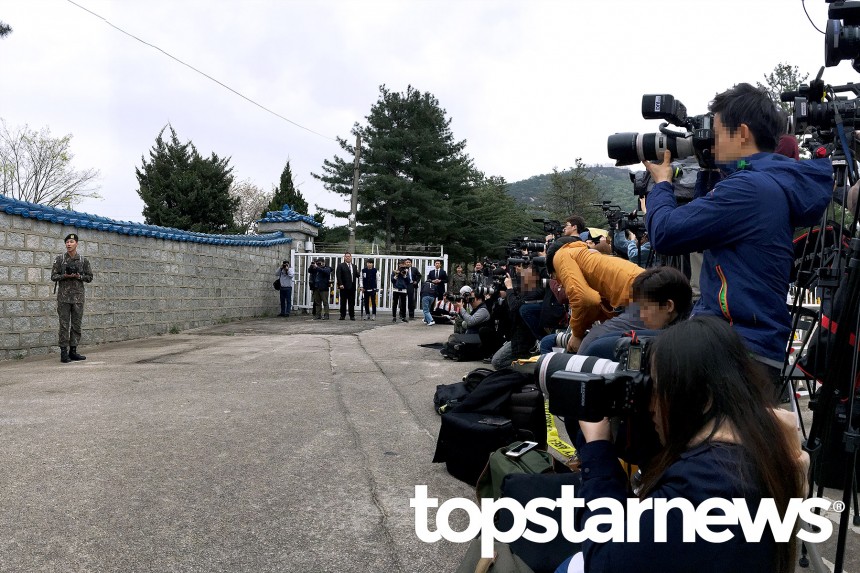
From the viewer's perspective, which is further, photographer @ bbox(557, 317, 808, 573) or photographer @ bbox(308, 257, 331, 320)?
photographer @ bbox(308, 257, 331, 320)

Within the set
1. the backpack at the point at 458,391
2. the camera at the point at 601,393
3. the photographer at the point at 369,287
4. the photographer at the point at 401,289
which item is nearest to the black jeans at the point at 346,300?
the photographer at the point at 369,287

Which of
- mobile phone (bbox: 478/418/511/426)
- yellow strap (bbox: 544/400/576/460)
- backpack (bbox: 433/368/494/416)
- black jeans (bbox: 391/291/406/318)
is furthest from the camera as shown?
black jeans (bbox: 391/291/406/318)

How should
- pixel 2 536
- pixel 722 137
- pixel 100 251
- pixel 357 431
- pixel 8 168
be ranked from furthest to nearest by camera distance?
pixel 8 168
pixel 100 251
pixel 357 431
pixel 2 536
pixel 722 137

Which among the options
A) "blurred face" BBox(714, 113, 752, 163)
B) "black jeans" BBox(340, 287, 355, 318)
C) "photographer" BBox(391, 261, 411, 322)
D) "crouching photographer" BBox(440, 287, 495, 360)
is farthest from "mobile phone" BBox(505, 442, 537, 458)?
"black jeans" BBox(340, 287, 355, 318)

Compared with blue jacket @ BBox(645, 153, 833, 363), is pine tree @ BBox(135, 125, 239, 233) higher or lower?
higher

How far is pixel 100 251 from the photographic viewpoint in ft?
29.5

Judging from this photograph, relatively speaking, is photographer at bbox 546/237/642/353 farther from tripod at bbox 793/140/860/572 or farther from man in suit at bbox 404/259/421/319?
man in suit at bbox 404/259/421/319

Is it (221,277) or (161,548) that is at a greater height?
(221,277)

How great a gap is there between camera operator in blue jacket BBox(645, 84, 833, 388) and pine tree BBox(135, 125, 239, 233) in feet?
81.9

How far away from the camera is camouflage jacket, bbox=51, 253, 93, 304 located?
7.26 meters

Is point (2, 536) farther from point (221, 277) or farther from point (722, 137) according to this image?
point (221, 277)

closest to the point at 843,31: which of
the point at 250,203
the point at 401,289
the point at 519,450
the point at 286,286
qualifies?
the point at 519,450

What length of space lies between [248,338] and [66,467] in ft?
22.8

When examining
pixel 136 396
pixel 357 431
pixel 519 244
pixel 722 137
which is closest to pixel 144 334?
pixel 136 396
